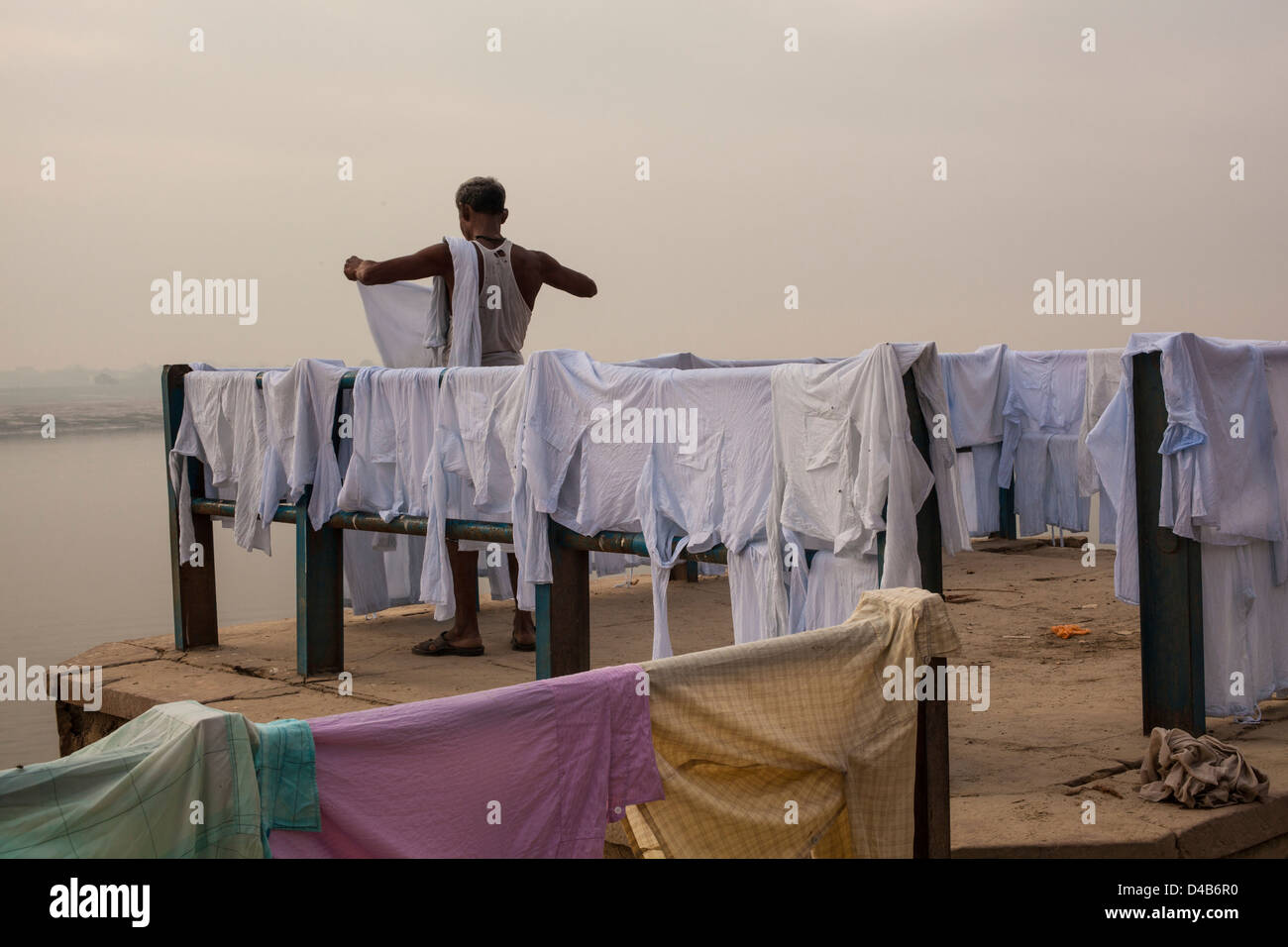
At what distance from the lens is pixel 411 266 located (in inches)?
261

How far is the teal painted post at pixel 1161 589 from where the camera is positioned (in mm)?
4719

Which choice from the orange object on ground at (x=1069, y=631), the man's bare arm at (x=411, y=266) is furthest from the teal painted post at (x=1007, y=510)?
the man's bare arm at (x=411, y=266)

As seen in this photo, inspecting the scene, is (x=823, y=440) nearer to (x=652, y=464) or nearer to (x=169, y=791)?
(x=652, y=464)

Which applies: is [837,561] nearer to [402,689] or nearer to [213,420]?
[402,689]

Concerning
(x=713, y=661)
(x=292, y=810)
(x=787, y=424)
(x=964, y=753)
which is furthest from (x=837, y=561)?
(x=292, y=810)

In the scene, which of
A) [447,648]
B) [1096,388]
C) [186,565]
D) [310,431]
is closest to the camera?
[310,431]

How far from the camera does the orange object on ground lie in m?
7.04

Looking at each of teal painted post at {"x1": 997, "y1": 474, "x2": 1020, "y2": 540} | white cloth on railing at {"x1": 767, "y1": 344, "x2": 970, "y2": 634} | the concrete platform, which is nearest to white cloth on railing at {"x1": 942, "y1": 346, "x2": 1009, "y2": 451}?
teal painted post at {"x1": 997, "y1": 474, "x2": 1020, "y2": 540}

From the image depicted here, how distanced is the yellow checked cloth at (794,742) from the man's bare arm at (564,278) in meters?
4.11

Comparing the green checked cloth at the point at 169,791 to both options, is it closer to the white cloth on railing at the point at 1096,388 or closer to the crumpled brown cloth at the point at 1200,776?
the crumpled brown cloth at the point at 1200,776

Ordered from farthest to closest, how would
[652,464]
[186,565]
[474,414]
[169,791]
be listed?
[186,565] < [474,414] < [652,464] < [169,791]

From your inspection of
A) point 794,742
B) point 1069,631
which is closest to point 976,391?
point 1069,631

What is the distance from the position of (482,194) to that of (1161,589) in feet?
12.3

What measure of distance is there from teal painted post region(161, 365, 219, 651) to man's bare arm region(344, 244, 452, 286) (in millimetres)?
1406
